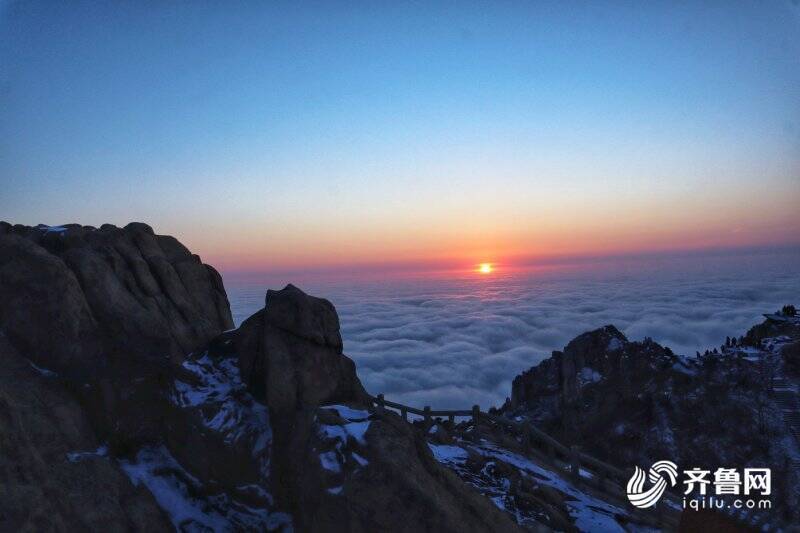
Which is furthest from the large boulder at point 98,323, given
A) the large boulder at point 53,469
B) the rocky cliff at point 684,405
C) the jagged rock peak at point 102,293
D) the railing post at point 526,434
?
the rocky cliff at point 684,405

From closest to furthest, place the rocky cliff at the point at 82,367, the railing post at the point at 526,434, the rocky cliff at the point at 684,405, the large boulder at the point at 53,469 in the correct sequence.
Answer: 1. the large boulder at the point at 53,469
2. the rocky cliff at the point at 82,367
3. the railing post at the point at 526,434
4. the rocky cliff at the point at 684,405

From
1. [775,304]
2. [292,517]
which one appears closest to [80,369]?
[292,517]

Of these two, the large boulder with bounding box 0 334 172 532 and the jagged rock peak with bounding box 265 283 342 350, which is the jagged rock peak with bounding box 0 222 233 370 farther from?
the jagged rock peak with bounding box 265 283 342 350

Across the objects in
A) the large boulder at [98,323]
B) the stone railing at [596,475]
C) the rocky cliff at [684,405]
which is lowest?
the rocky cliff at [684,405]

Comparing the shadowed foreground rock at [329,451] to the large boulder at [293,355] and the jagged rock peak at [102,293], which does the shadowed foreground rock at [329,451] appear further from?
the jagged rock peak at [102,293]

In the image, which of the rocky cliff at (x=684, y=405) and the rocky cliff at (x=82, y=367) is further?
the rocky cliff at (x=684, y=405)

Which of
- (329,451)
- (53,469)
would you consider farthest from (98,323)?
(329,451)

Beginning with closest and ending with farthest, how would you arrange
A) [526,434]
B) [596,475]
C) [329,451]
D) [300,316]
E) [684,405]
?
[329,451] < [300,316] < [596,475] < [526,434] < [684,405]

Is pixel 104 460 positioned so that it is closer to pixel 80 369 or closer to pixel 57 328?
pixel 80 369

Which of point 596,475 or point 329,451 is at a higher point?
point 329,451

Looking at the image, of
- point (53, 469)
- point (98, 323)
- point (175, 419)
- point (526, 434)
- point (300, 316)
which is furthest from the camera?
point (526, 434)

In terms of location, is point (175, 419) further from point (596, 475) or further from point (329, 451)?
point (596, 475)

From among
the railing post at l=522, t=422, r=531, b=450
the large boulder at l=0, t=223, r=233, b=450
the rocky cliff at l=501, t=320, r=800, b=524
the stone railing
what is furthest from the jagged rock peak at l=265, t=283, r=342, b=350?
the rocky cliff at l=501, t=320, r=800, b=524

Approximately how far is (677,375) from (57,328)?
132ft
